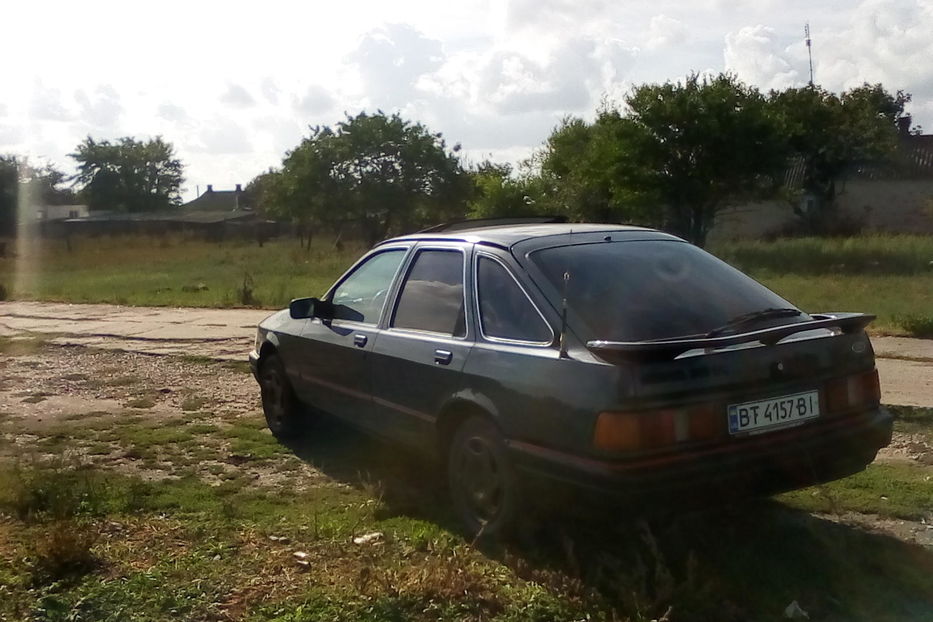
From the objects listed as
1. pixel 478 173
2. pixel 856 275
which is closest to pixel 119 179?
pixel 478 173

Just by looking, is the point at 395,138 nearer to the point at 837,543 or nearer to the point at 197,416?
the point at 197,416

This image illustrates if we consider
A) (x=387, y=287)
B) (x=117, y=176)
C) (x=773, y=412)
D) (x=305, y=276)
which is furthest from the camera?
(x=117, y=176)

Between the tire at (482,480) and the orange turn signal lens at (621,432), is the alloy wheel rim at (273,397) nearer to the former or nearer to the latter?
the tire at (482,480)

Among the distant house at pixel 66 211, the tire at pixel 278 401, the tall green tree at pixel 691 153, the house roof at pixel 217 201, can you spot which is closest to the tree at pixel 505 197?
the tall green tree at pixel 691 153

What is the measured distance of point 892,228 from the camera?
4309 centimetres

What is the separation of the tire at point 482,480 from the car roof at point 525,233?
3.19 ft

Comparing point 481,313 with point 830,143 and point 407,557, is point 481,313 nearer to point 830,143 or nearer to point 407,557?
point 407,557

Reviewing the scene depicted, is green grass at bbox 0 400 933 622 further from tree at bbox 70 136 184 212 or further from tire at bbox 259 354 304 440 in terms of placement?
tree at bbox 70 136 184 212

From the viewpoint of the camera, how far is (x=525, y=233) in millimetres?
5277

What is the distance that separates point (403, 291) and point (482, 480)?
1.36 metres

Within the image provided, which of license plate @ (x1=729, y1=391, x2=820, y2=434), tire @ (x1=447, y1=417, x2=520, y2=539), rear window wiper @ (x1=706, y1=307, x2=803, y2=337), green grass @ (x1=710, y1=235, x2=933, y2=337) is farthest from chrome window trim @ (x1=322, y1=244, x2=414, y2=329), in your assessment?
green grass @ (x1=710, y1=235, x2=933, y2=337)

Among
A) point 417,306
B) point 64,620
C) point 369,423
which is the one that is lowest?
point 64,620

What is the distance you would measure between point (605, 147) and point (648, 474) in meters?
27.3

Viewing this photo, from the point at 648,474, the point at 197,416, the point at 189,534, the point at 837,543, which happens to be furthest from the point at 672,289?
the point at 197,416
